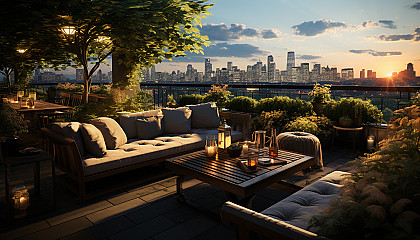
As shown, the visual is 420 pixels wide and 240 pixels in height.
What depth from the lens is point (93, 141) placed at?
9.95 ft

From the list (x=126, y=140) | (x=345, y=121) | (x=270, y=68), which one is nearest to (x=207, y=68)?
(x=270, y=68)

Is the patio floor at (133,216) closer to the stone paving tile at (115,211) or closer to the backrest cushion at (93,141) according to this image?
the stone paving tile at (115,211)

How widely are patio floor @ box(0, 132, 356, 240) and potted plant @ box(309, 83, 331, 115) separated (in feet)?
8.26

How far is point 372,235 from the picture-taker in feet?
2.84

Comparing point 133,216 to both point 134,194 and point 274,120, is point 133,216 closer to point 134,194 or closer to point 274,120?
point 134,194

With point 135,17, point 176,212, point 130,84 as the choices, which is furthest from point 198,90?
point 176,212

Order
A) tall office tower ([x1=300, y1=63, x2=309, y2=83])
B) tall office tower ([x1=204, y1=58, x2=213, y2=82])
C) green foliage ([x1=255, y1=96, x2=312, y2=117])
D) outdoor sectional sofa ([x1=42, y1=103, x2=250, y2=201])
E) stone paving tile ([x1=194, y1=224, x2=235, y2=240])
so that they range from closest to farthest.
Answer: stone paving tile ([x1=194, y1=224, x2=235, y2=240]), outdoor sectional sofa ([x1=42, y1=103, x2=250, y2=201]), green foliage ([x1=255, y1=96, x2=312, y2=117]), tall office tower ([x1=300, y1=63, x2=309, y2=83]), tall office tower ([x1=204, y1=58, x2=213, y2=82])

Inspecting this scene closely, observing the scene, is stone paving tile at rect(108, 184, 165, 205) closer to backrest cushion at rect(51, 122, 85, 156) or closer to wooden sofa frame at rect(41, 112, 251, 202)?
wooden sofa frame at rect(41, 112, 251, 202)

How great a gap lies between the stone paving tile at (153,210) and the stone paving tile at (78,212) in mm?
369

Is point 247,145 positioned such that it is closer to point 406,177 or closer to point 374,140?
point 406,177

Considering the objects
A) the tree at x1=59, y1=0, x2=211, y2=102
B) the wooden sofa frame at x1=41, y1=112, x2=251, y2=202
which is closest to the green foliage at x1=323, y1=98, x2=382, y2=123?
the tree at x1=59, y1=0, x2=211, y2=102

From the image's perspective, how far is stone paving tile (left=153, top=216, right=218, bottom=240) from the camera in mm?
2232

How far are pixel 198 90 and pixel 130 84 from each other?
2.10m

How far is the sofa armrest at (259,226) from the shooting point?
3.45ft
